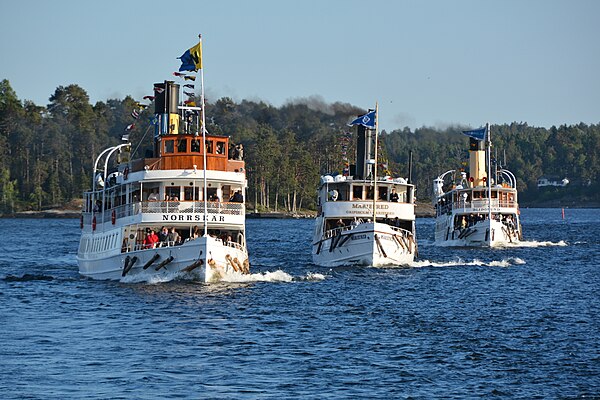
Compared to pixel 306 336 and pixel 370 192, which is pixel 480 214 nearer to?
pixel 370 192

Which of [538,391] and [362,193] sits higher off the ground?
[362,193]

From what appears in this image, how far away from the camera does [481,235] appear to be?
96750mm

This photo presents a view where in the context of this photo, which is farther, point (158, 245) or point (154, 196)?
point (154, 196)

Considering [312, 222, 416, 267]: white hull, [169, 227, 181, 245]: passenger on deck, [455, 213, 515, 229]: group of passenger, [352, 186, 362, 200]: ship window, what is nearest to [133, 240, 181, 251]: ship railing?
[169, 227, 181, 245]: passenger on deck

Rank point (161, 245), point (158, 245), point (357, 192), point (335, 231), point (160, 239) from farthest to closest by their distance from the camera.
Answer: point (357, 192), point (335, 231), point (160, 239), point (158, 245), point (161, 245)

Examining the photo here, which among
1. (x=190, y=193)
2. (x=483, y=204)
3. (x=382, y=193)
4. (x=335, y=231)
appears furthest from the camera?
(x=483, y=204)

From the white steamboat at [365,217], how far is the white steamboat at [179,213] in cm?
990

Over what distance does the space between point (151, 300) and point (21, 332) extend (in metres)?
8.64

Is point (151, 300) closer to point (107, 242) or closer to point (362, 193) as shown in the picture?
point (107, 242)

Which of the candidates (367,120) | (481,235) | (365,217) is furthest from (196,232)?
(481,235)

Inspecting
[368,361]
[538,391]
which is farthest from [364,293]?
[538,391]

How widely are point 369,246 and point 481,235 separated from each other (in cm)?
3341

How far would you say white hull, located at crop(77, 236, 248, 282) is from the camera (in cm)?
5241

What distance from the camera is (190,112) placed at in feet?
210
